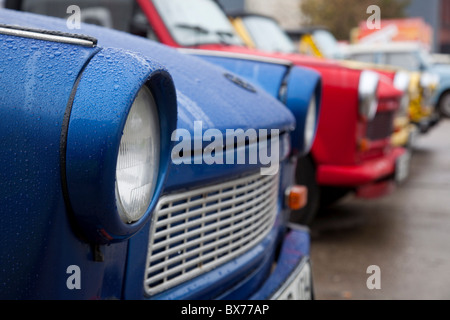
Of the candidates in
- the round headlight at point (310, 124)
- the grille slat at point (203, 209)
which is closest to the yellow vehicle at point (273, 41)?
the round headlight at point (310, 124)

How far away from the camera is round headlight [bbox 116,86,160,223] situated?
4.04 feet

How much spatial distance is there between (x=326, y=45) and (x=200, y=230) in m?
8.74

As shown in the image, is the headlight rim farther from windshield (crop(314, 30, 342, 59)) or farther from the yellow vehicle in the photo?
windshield (crop(314, 30, 342, 59))

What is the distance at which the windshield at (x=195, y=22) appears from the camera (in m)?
3.79

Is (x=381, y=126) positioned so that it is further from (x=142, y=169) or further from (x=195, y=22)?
(x=142, y=169)

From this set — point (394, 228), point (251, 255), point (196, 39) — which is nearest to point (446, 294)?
point (394, 228)

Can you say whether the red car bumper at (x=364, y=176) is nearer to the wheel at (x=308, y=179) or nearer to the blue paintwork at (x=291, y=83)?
the wheel at (x=308, y=179)

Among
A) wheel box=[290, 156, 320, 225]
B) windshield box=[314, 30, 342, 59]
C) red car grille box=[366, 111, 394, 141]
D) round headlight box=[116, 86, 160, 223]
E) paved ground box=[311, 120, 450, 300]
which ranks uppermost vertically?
round headlight box=[116, 86, 160, 223]

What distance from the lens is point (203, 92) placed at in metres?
1.76

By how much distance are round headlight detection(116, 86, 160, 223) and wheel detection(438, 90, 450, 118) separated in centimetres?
1480

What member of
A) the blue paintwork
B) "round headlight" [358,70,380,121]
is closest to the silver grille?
the blue paintwork

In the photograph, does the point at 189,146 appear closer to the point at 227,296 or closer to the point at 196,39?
the point at 227,296

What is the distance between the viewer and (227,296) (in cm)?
183

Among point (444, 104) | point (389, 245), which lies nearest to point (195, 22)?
point (389, 245)
